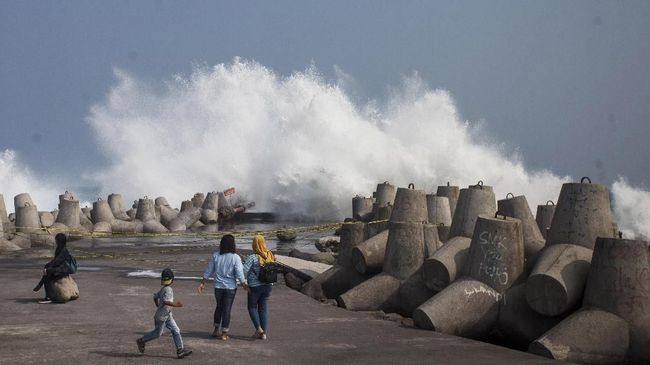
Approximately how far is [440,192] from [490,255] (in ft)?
23.4

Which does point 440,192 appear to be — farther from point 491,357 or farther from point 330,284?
point 491,357

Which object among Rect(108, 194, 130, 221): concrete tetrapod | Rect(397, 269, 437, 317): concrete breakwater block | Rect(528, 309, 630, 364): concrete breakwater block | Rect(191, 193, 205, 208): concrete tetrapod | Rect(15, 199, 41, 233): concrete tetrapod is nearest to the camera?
Rect(528, 309, 630, 364): concrete breakwater block

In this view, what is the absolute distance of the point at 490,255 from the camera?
10203mm

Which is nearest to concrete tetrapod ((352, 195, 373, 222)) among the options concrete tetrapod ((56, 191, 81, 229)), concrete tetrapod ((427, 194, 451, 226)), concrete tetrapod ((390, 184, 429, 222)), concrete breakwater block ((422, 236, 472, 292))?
concrete tetrapod ((427, 194, 451, 226))

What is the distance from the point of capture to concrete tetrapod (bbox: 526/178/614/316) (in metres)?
9.18

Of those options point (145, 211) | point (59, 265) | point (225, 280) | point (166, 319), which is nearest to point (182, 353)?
point (166, 319)

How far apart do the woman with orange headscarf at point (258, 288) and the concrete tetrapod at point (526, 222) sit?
4519 millimetres

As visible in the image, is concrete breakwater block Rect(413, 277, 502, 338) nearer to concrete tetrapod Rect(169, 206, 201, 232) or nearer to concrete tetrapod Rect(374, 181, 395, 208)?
concrete tetrapod Rect(374, 181, 395, 208)

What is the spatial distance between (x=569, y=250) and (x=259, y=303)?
14.3ft

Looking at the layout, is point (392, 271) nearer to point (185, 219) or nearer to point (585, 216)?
point (585, 216)

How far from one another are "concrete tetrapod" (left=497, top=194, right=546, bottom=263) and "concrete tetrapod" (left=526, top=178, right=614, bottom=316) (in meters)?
0.83

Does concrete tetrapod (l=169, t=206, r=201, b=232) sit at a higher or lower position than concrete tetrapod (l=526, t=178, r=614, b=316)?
higher

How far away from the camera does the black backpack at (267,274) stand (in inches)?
339

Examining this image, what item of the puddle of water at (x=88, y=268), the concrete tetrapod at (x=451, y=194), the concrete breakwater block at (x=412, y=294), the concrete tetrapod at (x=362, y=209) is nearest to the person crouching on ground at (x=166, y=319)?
the concrete breakwater block at (x=412, y=294)
